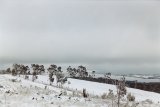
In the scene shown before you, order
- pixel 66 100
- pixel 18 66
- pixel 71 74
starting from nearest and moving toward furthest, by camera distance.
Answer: pixel 66 100 → pixel 18 66 → pixel 71 74

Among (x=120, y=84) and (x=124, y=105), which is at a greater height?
(x=120, y=84)

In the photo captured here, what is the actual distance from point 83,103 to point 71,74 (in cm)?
13945

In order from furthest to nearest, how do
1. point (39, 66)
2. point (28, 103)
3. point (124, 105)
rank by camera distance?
1. point (39, 66)
2. point (124, 105)
3. point (28, 103)

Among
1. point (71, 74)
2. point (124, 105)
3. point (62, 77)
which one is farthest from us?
point (71, 74)

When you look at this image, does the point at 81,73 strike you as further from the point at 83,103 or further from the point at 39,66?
the point at 83,103

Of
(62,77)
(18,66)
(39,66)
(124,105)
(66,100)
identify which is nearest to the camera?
(66,100)

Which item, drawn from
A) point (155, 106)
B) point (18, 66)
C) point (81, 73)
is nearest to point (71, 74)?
point (81, 73)

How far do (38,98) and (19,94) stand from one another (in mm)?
1918

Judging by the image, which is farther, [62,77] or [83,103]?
[62,77]

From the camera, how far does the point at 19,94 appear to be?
73.2 feet

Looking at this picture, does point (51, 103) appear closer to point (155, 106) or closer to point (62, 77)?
point (155, 106)

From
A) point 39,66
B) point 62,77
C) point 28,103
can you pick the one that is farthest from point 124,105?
point 39,66

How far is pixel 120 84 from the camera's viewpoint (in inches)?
940

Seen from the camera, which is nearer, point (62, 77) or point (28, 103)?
point (28, 103)
